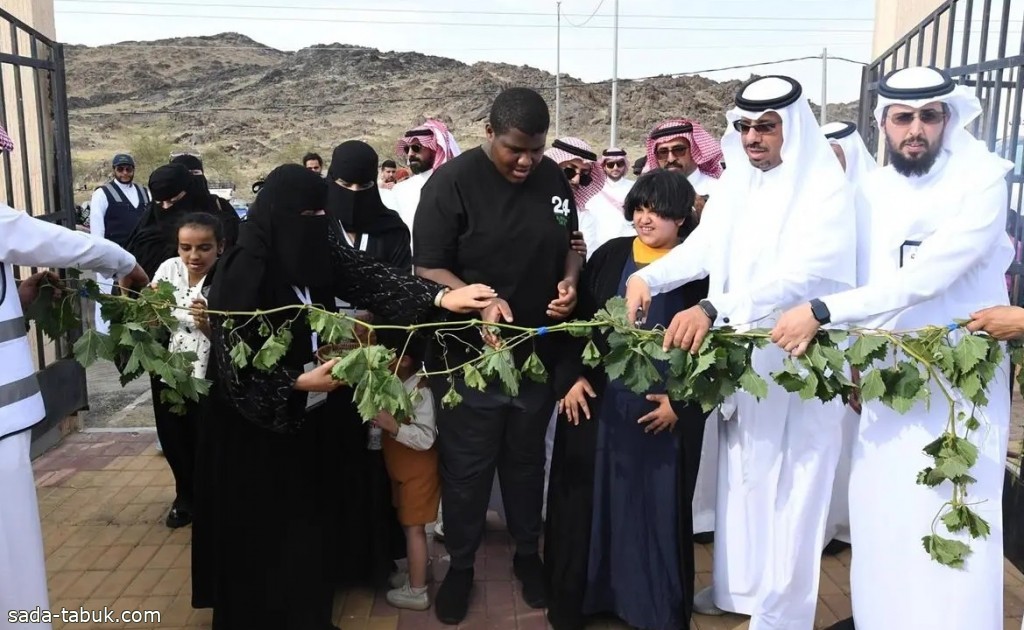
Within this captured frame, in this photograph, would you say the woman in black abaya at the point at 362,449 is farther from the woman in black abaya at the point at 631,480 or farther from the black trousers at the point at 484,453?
the woman in black abaya at the point at 631,480

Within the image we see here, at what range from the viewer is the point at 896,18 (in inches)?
295

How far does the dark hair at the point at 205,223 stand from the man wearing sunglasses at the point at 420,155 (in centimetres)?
170

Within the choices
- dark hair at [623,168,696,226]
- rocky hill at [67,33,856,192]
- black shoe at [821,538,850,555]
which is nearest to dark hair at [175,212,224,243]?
dark hair at [623,168,696,226]

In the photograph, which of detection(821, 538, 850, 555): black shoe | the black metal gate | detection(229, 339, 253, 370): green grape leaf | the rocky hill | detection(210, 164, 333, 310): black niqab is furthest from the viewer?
the rocky hill

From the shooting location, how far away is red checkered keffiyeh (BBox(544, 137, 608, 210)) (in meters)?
5.48

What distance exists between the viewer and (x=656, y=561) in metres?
3.34

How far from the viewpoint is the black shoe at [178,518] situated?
4.49 m

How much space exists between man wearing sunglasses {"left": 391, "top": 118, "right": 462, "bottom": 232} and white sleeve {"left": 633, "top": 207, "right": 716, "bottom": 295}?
2679 mm

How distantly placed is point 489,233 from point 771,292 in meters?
1.11

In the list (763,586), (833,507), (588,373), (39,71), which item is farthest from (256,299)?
(39,71)

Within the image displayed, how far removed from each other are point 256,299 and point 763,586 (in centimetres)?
223

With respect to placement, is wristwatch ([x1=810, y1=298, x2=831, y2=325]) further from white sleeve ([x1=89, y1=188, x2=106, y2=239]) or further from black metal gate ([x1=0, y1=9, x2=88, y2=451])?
white sleeve ([x1=89, y1=188, x2=106, y2=239])

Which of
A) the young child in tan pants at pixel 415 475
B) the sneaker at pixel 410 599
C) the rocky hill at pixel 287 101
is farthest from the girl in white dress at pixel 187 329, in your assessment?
the rocky hill at pixel 287 101

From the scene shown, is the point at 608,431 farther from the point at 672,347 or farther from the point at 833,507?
the point at 833,507
